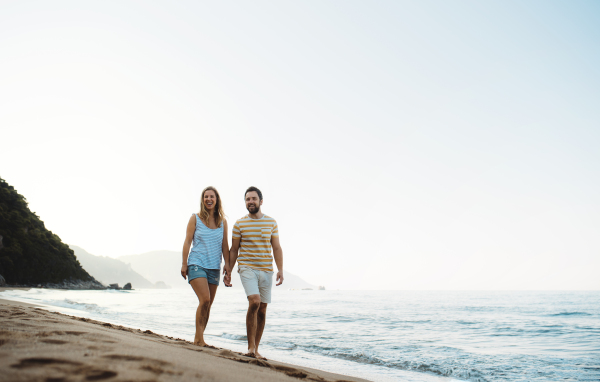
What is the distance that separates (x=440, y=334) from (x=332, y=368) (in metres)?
6.32

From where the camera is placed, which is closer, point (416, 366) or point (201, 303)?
point (201, 303)

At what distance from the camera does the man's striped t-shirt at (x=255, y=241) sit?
4.68 meters

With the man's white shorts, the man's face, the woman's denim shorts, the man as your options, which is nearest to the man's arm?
the man

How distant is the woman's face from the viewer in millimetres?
4906

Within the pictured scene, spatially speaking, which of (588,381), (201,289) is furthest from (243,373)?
(588,381)

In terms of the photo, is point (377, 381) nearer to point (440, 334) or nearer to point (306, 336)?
point (306, 336)

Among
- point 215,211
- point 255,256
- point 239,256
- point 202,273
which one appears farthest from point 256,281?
point 215,211

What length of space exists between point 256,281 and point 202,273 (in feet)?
2.31

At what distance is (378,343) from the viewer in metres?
8.16

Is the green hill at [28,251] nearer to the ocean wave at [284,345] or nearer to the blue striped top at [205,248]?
the ocean wave at [284,345]

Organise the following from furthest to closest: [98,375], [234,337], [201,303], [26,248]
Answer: [26,248], [234,337], [201,303], [98,375]

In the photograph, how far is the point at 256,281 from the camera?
4.64m

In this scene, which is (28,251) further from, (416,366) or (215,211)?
(416,366)

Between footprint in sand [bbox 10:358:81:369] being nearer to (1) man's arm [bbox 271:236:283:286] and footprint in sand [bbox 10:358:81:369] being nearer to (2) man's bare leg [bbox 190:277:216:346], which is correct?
(2) man's bare leg [bbox 190:277:216:346]
